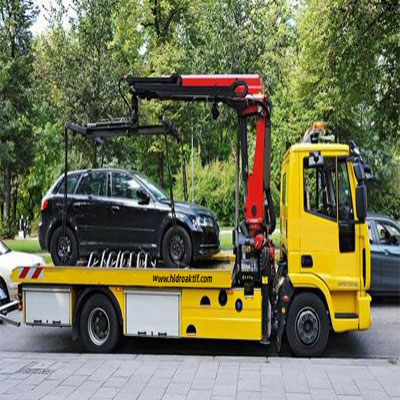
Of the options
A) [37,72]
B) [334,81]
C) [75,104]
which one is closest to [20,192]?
[37,72]

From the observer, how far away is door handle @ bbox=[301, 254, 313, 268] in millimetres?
6984

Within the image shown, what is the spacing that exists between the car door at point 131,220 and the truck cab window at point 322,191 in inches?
94.5

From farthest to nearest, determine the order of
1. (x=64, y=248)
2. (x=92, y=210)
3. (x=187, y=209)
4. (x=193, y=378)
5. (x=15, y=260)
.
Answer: (x=15, y=260) → (x=64, y=248) → (x=92, y=210) → (x=187, y=209) → (x=193, y=378)

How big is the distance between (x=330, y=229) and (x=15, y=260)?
663cm

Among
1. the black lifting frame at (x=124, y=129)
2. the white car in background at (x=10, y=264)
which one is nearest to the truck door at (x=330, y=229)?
the black lifting frame at (x=124, y=129)

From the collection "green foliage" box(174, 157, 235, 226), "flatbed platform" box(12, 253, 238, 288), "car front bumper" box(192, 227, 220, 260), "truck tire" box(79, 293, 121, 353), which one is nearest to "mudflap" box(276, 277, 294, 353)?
"flatbed platform" box(12, 253, 238, 288)

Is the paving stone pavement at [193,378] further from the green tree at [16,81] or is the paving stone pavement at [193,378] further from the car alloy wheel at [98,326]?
the green tree at [16,81]

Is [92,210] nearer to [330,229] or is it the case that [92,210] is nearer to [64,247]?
[64,247]

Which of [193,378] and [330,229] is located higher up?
[330,229]

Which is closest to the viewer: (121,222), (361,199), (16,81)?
(361,199)

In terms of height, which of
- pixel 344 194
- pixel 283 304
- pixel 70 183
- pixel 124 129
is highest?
pixel 124 129

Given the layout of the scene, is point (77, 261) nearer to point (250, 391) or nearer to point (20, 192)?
point (250, 391)

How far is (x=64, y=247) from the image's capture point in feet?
27.8

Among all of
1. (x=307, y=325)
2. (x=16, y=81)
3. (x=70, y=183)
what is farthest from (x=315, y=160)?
(x=16, y=81)
